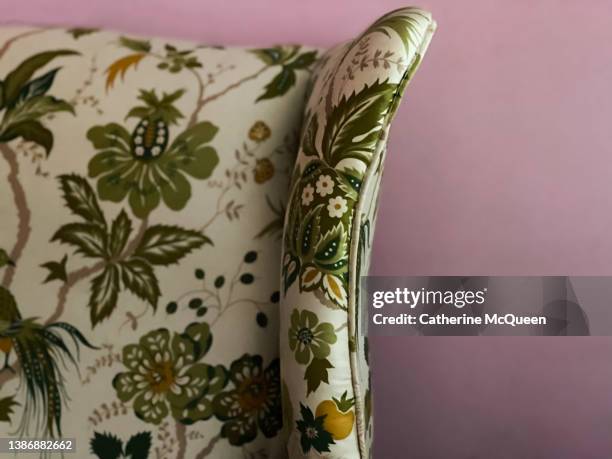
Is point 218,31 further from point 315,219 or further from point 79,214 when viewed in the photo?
point 315,219

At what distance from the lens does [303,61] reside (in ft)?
3.00

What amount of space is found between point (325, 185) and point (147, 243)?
0.28 meters

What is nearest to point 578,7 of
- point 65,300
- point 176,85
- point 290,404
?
point 176,85

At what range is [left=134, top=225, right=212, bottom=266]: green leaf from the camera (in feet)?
2.80

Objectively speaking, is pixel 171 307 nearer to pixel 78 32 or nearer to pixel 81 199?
pixel 81 199

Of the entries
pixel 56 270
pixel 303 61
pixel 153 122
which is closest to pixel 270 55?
pixel 303 61

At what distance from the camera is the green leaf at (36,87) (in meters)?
0.89

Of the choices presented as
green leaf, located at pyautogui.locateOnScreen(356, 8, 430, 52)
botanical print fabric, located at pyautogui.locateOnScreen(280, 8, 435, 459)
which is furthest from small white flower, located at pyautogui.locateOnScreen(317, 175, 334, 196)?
green leaf, located at pyautogui.locateOnScreen(356, 8, 430, 52)

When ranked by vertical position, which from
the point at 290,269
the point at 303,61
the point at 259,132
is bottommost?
the point at 290,269

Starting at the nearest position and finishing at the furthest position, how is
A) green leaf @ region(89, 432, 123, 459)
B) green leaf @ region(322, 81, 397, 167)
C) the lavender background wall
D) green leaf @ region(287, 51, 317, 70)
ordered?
green leaf @ region(322, 81, 397, 167)
green leaf @ region(89, 432, 123, 459)
green leaf @ region(287, 51, 317, 70)
the lavender background wall

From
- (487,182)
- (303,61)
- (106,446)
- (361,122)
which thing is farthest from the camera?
(487,182)

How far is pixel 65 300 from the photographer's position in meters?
0.85

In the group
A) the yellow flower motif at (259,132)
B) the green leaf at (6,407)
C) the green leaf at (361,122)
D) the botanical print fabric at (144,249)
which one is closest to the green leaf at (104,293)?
the botanical print fabric at (144,249)

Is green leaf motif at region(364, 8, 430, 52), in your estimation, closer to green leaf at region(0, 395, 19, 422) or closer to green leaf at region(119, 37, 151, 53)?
green leaf at region(119, 37, 151, 53)
